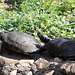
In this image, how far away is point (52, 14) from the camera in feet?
18.2

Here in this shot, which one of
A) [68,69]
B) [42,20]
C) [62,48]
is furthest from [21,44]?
[42,20]

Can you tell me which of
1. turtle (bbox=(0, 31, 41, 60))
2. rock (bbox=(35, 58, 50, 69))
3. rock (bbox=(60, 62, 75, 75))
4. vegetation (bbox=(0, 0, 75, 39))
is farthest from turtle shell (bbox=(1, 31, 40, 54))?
rock (bbox=(60, 62, 75, 75))

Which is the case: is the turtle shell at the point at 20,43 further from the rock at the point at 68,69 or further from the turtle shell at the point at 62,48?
the rock at the point at 68,69

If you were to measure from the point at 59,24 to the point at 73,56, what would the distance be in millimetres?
2009

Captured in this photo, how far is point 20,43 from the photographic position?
3668 mm

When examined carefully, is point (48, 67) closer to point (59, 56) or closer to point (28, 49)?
point (59, 56)

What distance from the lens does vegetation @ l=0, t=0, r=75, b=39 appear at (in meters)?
4.82

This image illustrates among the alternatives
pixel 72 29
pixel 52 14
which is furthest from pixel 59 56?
pixel 52 14

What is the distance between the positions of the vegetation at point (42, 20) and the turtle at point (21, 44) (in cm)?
80

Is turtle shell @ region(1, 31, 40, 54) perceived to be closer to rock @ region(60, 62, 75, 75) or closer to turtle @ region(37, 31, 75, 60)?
turtle @ region(37, 31, 75, 60)

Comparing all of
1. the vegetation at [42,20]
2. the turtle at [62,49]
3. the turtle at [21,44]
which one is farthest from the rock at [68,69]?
the vegetation at [42,20]

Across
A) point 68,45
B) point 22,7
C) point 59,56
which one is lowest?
point 59,56

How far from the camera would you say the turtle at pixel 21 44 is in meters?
3.60

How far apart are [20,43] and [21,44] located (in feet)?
0.11
